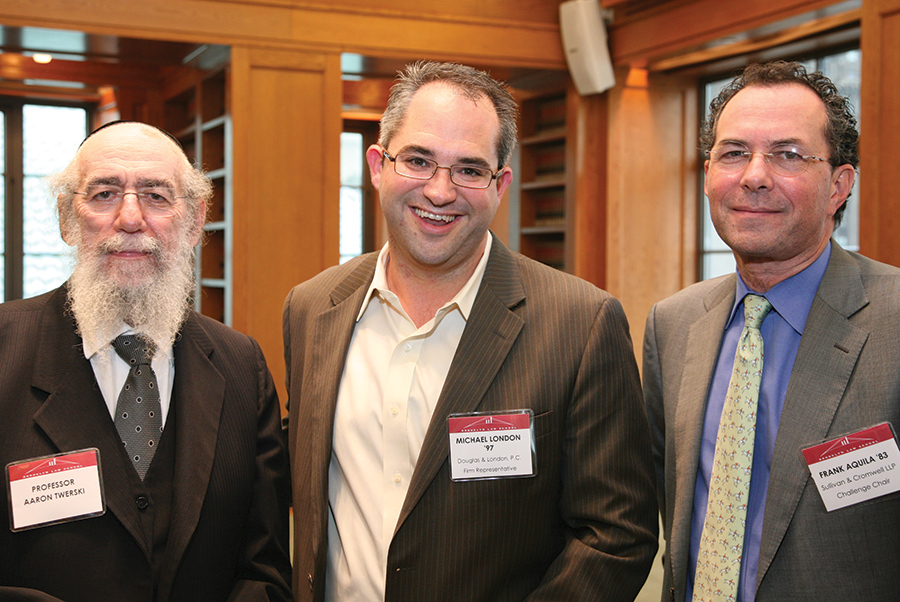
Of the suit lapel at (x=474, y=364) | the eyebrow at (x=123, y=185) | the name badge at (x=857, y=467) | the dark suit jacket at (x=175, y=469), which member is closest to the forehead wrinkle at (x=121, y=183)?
the eyebrow at (x=123, y=185)

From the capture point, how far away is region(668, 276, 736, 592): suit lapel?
1.92 metres

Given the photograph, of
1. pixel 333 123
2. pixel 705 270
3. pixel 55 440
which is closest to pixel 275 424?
pixel 55 440

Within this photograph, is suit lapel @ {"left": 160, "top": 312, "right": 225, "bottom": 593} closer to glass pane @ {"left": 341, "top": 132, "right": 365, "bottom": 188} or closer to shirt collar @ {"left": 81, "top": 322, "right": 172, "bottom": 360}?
shirt collar @ {"left": 81, "top": 322, "right": 172, "bottom": 360}

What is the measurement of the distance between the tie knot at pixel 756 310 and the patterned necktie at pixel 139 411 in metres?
1.36

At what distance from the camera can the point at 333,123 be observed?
6105 mm

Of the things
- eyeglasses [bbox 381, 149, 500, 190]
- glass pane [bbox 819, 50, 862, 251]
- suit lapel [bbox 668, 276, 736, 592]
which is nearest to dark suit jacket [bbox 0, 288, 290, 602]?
eyeglasses [bbox 381, 149, 500, 190]

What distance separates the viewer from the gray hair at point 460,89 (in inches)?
74.9

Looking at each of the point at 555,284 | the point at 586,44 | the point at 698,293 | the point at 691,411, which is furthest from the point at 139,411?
the point at 586,44

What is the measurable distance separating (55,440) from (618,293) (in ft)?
18.0

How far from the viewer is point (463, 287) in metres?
1.95

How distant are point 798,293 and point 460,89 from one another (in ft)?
2.94

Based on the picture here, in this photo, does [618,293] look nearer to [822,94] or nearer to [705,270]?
[705,270]

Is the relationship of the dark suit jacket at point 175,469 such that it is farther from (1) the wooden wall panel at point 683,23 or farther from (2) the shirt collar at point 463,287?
(1) the wooden wall panel at point 683,23

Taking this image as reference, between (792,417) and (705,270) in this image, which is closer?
(792,417)
